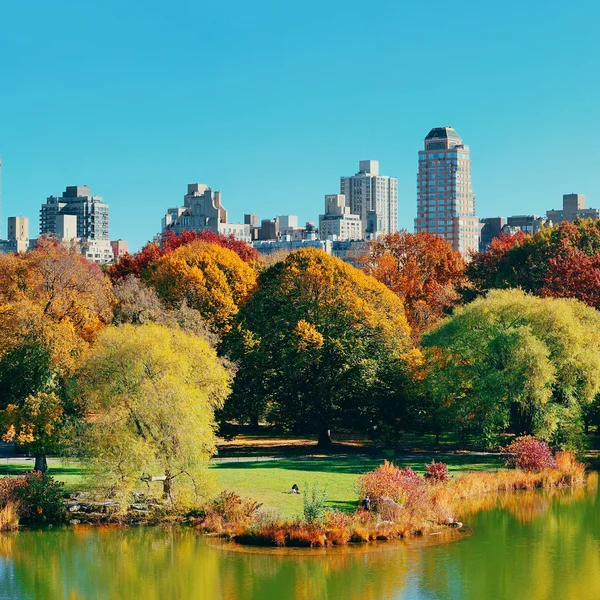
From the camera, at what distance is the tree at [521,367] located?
175 ft

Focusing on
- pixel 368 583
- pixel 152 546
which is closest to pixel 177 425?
pixel 152 546

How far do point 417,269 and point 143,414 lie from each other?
169 feet

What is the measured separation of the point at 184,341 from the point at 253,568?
12420mm

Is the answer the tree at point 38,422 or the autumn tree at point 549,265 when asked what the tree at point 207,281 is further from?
the tree at point 38,422

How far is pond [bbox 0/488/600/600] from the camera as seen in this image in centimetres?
3234

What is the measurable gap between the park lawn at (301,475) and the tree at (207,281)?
42.4ft

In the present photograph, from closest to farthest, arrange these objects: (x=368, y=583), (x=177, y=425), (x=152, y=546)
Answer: (x=368, y=583), (x=152, y=546), (x=177, y=425)

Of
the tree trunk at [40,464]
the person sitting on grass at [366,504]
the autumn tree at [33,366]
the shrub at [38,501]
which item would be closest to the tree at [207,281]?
the autumn tree at [33,366]

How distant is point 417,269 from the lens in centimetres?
9031

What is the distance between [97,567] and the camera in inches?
1388

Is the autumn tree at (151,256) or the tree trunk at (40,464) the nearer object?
the tree trunk at (40,464)

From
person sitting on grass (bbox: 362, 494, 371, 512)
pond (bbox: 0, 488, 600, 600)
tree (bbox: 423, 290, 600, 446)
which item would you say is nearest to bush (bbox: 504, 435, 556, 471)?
tree (bbox: 423, 290, 600, 446)

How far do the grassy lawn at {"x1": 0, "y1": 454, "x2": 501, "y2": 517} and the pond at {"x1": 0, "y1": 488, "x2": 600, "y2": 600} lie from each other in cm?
388

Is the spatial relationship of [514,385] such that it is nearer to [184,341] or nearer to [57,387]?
[184,341]
